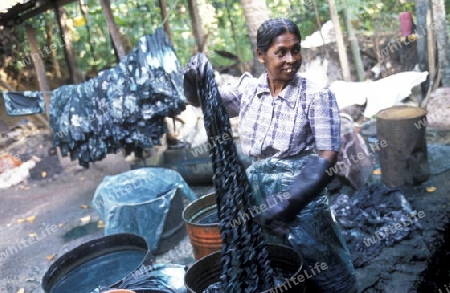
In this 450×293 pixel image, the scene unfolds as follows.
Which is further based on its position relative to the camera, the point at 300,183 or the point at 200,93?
the point at 200,93

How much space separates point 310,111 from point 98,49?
459 inches

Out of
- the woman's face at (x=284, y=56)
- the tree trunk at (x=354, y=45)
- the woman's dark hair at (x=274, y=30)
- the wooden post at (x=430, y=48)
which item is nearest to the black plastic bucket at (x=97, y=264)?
the woman's face at (x=284, y=56)

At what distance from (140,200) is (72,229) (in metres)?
1.78

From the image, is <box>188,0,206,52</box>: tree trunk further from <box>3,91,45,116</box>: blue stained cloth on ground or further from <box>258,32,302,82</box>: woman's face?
<box>258,32,302,82</box>: woman's face

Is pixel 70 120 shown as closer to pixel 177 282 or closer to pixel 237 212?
pixel 177 282

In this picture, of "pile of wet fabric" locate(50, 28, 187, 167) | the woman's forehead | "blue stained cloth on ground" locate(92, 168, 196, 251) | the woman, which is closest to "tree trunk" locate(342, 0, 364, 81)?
"pile of wet fabric" locate(50, 28, 187, 167)

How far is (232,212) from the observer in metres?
2.60

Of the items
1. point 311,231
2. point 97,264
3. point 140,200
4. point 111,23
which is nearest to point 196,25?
point 111,23

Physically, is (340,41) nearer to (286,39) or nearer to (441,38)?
(441,38)

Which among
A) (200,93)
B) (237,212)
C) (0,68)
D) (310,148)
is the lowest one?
(237,212)

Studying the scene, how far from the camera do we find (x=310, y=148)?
2.80 m

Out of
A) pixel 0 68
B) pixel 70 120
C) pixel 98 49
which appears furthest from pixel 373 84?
pixel 0 68

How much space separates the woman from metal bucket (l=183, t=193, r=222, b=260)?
0.69 metres

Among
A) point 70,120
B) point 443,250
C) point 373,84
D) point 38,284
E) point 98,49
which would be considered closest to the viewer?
point 443,250
